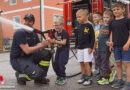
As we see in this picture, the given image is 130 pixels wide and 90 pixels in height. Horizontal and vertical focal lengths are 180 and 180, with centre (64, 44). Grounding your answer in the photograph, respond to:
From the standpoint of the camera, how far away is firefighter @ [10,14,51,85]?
3.20 m

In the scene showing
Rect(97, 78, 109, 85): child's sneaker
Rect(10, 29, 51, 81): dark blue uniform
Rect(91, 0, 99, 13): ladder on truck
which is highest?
Rect(91, 0, 99, 13): ladder on truck

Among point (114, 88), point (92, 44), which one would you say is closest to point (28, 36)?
point (92, 44)

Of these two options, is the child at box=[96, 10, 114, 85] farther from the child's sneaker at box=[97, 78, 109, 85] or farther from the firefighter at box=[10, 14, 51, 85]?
the firefighter at box=[10, 14, 51, 85]

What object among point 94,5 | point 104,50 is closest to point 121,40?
point 104,50

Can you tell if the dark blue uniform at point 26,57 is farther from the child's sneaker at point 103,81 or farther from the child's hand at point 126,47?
the child's hand at point 126,47

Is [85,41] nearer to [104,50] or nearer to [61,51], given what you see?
[104,50]

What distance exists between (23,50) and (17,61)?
0.98 feet

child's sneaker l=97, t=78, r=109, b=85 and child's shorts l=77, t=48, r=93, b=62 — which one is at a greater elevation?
child's shorts l=77, t=48, r=93, b=62

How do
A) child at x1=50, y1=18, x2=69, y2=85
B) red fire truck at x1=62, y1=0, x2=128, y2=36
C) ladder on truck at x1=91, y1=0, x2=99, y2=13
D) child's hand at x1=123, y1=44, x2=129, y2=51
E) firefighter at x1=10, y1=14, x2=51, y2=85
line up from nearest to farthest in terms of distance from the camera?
child's hand at x1=123, y1=44, x2=129, y2=51 < firefighter at x1=10, y1=14, x2=51, y2=85 < child at x1=50, y1=18, x2=69, y2=85 < ladder on truck at x1=91, y1=0, x2=99, y2=13 < red fire truck at x1=62, y1=0, x2=128, y2=36

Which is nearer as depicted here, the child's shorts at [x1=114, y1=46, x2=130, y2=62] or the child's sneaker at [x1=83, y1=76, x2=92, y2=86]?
the child's shorts at [x1=114, y1=46, x2=130, y2=62]

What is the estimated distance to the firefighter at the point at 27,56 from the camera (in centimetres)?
320

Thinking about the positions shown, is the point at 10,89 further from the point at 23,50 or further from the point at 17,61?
the point at 23,50

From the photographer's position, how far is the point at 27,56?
3.49 metres

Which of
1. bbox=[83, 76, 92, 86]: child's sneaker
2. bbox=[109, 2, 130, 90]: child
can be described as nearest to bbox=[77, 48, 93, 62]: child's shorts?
bbox=[83, 76, 92, 86]: child's sneaker
